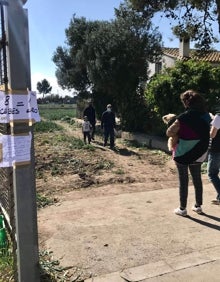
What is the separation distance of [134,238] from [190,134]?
1.64 meters

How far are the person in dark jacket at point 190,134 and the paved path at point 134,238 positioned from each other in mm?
626

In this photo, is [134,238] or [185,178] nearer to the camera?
[134,238]

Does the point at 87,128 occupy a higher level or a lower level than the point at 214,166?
lower

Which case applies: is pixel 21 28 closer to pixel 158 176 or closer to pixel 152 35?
pixel 158 176

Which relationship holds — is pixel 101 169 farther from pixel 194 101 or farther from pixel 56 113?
pixel 56 113

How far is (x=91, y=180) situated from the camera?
368 inches

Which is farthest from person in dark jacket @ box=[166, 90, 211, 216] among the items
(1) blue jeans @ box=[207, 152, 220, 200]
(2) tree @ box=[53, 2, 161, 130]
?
(2) tree @ box=[53, 2, 161, 130]

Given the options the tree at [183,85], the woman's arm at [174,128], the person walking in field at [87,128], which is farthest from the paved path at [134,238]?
the person walking in field at [87,128]

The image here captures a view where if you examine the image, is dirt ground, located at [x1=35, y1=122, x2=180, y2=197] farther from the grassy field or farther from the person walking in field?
the grassy field

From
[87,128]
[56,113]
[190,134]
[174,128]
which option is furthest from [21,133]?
[56,113]

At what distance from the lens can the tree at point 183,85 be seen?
13555mm

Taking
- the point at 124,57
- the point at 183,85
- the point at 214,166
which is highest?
the point at 124,57

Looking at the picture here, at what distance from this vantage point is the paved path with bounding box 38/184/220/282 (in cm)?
428

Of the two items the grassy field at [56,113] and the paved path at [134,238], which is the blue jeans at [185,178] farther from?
the grassy field at [56,113]
